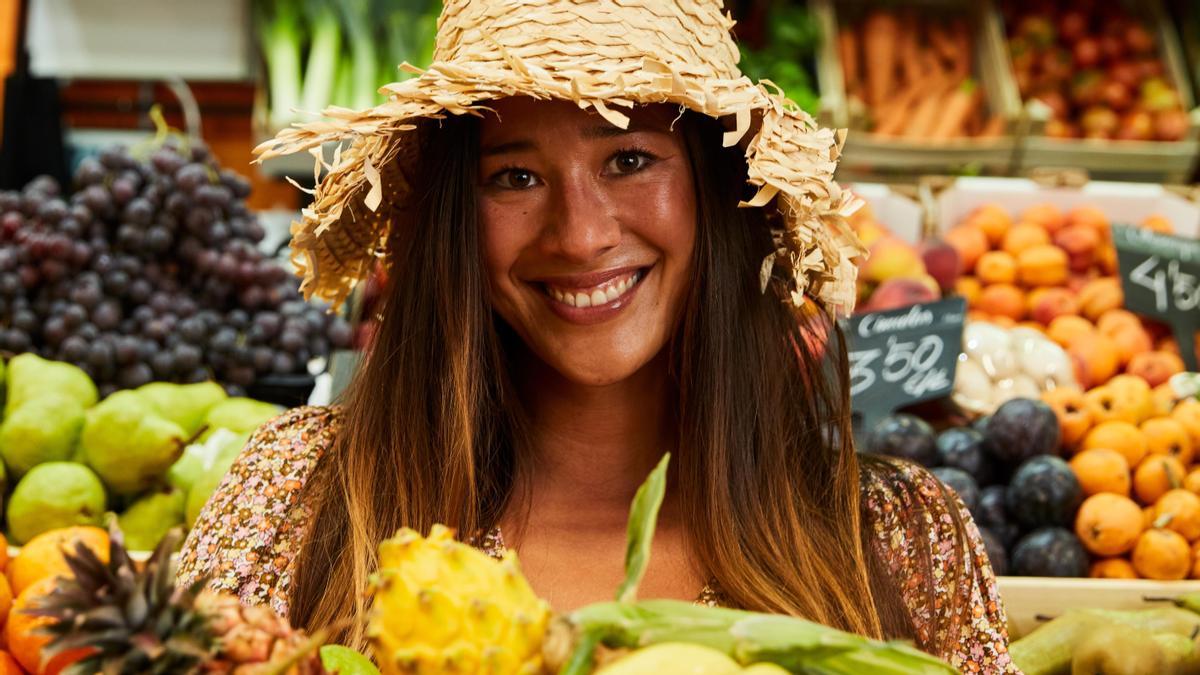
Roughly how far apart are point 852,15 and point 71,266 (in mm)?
3815

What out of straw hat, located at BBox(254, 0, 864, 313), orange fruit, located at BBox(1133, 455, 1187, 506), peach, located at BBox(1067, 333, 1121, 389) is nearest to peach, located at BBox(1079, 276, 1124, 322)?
peach, located at BBox(1067, 333, 1121, 389)

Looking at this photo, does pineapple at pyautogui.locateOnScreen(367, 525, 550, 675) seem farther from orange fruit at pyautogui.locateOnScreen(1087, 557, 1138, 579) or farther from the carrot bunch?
the carrot bunch

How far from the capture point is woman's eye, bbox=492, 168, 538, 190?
1652 millimetres

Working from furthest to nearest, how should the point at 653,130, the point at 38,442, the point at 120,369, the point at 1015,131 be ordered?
1. the point at 1015,131
2. the point at 120,369
3. the point at 38,442
4. the point at 653,130

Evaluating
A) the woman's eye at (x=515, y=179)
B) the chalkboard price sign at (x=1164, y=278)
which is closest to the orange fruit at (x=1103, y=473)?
the chalkboard price sign at (x=1164, y=278)

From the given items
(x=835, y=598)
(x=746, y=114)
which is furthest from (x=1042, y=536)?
(x=746, y=114)

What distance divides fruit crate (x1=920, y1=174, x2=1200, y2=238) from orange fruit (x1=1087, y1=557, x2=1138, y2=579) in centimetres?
148

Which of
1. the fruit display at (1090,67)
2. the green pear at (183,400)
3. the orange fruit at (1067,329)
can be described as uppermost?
the fruit display at (1090,67)

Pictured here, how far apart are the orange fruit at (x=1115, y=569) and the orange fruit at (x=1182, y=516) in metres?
0.11

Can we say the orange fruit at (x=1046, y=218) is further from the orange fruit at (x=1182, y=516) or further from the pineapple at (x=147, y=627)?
the pineapple at (x=147, y=627)

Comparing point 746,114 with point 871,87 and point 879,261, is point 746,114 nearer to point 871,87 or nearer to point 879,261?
point 879,261

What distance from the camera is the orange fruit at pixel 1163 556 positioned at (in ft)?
7.80

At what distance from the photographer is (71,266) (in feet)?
9.29

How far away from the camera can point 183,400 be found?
8.34 ft
